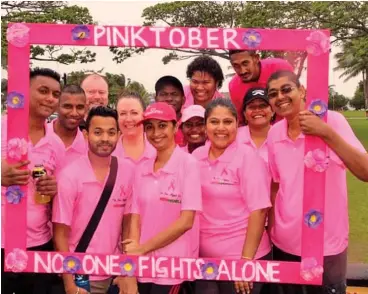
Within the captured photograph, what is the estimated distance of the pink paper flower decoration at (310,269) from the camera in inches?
139

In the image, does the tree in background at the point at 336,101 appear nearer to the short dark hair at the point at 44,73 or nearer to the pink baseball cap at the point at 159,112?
the pink baseball cap at the point at 159,112

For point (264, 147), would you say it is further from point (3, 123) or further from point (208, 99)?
point (3, 123)

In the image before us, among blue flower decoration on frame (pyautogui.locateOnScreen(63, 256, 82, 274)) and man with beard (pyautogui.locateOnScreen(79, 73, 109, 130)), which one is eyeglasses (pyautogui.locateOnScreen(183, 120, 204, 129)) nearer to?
man with beard (pyautogui.locateOnScreen(79, 73, 109, 130))

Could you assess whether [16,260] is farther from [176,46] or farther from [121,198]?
[176,46]

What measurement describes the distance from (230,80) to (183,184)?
2.75 feet

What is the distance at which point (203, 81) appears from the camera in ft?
13.0

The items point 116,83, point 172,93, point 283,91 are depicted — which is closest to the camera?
point 283,91

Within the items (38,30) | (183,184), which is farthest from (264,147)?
(38,30)

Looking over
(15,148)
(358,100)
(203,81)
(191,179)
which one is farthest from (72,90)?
(358,100)

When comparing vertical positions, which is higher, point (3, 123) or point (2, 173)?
point (3, 123)

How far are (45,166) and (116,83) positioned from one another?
760 mm

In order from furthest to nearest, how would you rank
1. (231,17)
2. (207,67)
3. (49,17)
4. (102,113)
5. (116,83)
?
(231,17)
(49,17)
(116,83)
(207,67)
(102,113)

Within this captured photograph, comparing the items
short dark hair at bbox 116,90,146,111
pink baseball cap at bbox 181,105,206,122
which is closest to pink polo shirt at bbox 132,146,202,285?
pink baseball cap at bbox 181,105,206,122

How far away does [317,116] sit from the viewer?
11.2 ft
